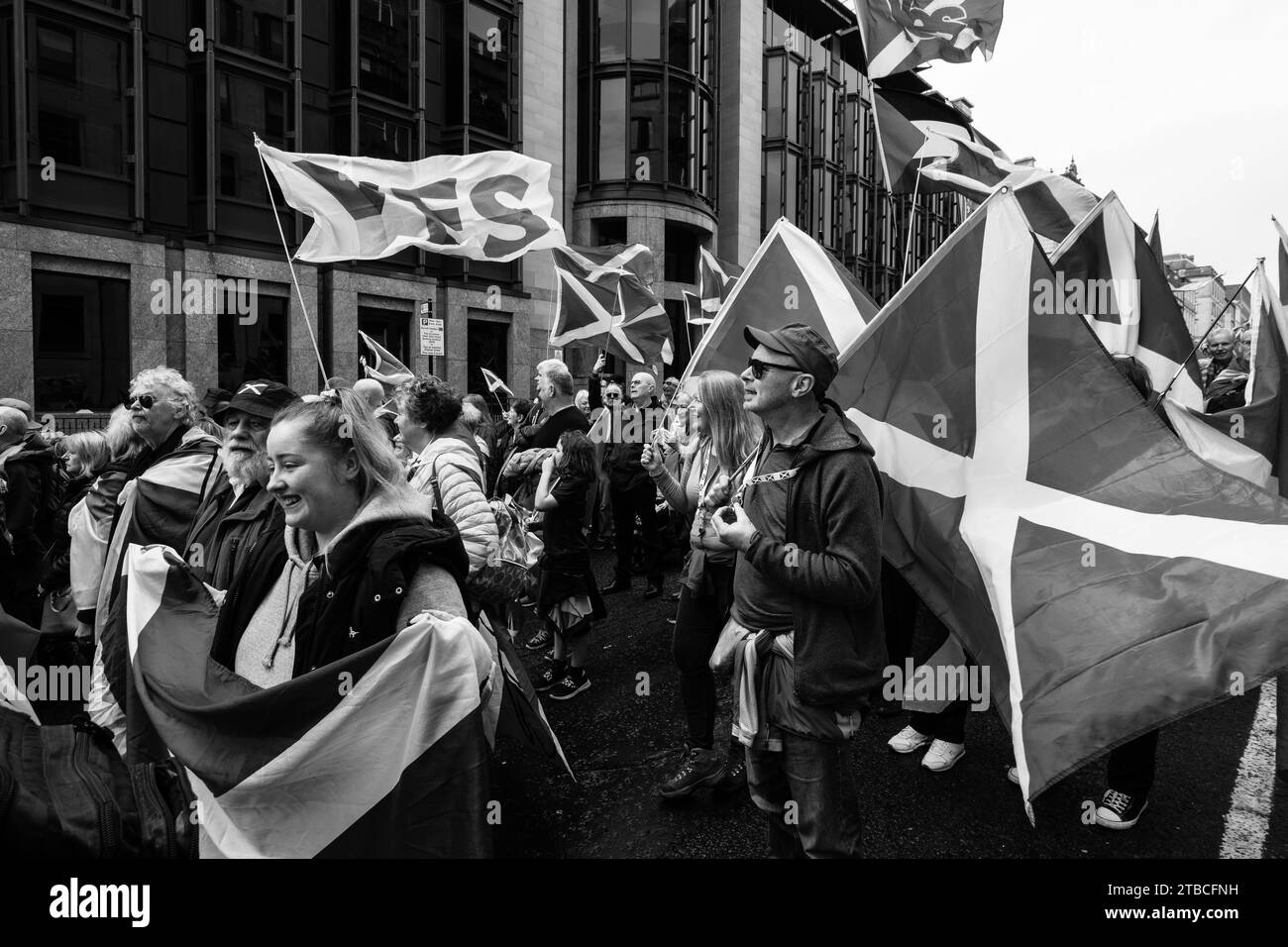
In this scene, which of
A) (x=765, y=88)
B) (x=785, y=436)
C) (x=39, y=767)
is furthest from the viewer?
(x=765, y=88)

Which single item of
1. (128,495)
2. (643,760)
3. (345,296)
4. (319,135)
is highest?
(319,135)

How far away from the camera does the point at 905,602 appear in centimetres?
522

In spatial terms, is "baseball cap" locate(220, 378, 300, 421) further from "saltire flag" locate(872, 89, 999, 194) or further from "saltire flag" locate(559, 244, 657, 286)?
"saltire flag" locate(559, 244, 657, 286)

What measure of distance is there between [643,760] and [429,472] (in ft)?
6.55

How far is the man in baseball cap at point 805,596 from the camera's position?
2.79m

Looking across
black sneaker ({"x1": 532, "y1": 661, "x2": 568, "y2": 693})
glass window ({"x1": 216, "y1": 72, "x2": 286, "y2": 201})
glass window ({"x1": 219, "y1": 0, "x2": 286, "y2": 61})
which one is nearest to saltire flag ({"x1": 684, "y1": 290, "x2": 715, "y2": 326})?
black sneaker ({"x1": 532, "y1": 661, "x2": 568, "y2": 693})

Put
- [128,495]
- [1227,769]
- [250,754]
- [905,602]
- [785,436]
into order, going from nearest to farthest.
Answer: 1. [250,754]
2. [785,436]
3. [128,495]
4. [1227,769]
5. [905,602]

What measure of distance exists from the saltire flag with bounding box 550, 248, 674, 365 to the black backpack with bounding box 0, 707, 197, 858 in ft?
28.6

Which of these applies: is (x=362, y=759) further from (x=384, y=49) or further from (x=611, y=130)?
(x=611, y=130)

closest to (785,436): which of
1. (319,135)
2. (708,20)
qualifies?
(319,135)

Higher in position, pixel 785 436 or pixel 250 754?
pixel 785 436

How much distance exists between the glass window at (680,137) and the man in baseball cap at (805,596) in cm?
2684

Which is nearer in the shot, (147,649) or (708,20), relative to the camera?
(147,649)
